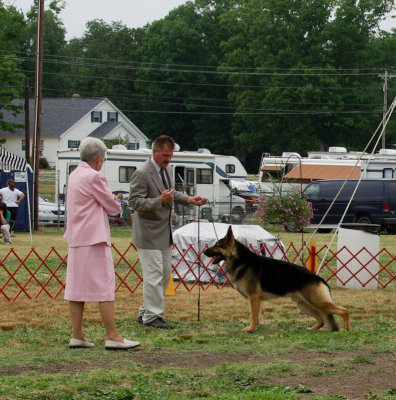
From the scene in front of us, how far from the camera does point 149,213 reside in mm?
7125

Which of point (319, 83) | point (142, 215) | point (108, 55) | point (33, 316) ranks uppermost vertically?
point (108, 55)

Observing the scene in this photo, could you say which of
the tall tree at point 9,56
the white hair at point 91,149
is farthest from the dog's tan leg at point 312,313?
the tall tree at point 9,56

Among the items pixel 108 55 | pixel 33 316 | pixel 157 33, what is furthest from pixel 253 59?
pixel 33 316

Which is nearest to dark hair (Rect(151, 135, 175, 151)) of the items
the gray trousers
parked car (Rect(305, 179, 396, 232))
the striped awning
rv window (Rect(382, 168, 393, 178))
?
the gray trousers

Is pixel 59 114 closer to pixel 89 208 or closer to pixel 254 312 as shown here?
pixel 254 312

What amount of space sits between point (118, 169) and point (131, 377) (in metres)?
22.4

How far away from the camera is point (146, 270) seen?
281 inches

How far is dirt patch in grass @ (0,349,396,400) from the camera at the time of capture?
472 centimetres

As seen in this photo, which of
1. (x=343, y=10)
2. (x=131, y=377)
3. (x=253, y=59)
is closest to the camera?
(x=131, y=377)

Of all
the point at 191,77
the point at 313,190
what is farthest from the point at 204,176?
the point at 191,77

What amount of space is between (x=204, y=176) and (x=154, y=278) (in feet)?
68.7

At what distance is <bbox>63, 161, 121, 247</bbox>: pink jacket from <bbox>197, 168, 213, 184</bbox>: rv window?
2185 centimetres

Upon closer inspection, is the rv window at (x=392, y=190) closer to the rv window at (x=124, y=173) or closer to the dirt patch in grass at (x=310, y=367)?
the rv window at (x=124, y=173)

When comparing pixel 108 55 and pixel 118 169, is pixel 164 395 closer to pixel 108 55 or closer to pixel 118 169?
pixel 118 169
